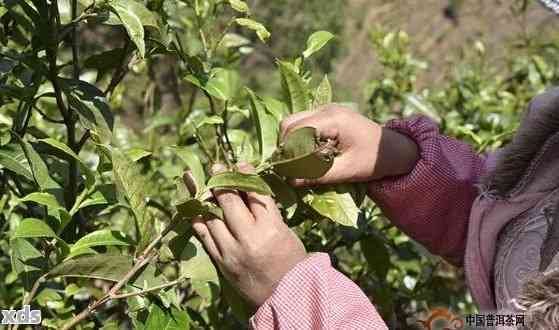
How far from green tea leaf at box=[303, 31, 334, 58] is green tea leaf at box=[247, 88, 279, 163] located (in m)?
0.13

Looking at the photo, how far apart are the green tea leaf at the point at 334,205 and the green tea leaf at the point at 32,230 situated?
0.94 feet

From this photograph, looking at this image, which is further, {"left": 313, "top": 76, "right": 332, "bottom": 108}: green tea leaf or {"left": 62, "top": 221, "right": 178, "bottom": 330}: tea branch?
{"left": 313, "top": 76, "right": 332, "bottom": 108}: green tea leaf

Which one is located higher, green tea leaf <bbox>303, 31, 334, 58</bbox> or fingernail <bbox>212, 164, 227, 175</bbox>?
green tea leaf <bbox>303, 31, 334, 58</bbox>

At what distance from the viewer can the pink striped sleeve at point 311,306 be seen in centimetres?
84

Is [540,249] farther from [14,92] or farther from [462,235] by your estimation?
[14,92]

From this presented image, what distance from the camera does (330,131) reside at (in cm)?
97

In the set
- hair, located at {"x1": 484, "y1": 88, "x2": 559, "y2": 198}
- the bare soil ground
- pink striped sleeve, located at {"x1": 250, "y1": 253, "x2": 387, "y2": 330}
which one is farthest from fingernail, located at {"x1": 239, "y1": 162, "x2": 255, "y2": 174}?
the bare soil ground

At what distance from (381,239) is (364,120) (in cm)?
25

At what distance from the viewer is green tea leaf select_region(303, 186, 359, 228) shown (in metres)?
0.93

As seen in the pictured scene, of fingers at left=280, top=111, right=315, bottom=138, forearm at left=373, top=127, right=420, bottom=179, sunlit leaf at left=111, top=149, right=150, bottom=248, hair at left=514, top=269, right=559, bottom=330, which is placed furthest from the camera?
forearm at left=373, top=127, right=420, bottom=179

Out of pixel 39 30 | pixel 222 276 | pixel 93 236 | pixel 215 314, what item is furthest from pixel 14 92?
pixel 215 314

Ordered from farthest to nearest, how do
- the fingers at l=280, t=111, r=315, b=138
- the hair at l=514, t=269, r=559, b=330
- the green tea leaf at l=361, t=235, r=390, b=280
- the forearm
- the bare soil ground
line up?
the bare soil ground
the green tea leaf at l=361, t=235, r=390, b=280
the forearm
the fingers at l=280, t=111, r=315, b=138
the hair at l=514, t=269, r=559, b=330

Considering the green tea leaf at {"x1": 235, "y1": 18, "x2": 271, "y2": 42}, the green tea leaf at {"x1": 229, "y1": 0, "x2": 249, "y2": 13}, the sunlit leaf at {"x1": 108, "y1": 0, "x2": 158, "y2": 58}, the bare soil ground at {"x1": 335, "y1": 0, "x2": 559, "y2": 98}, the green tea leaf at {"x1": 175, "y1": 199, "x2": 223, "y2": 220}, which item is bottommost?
the bare soil ground at {"x1": 335, "y1": 0, "x2": 559, "y2": 98}

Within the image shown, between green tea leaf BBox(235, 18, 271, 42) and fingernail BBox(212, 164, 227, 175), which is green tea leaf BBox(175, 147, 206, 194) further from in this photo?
green tea leaf BBox(235, 18, 271, 42)
